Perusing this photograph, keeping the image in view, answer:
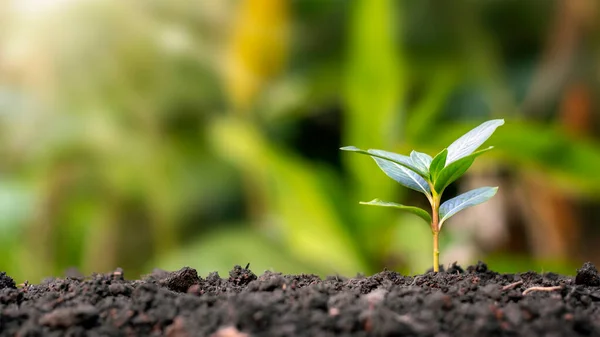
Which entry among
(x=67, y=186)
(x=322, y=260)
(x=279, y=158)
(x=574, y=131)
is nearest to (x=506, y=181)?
(x=574, y=131)

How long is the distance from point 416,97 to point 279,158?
96 cm

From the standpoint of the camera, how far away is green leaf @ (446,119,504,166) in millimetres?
477

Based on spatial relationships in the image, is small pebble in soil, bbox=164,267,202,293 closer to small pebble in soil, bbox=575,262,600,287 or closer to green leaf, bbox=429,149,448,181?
green leaf, bbox=429,149,448,181

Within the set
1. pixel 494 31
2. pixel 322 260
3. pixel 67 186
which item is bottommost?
pixel 322 260

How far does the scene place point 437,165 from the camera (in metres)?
0.49

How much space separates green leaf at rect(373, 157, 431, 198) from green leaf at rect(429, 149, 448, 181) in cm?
2

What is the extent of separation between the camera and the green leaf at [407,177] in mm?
517

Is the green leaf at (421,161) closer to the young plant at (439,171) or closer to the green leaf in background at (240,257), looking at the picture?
the young plant at (439,171)

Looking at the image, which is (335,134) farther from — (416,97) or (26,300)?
(26,300)

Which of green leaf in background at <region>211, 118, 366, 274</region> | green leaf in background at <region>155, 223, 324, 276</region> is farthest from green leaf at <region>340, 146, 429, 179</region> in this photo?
green leaf in background at <region>155, 223, 324, 276</region>

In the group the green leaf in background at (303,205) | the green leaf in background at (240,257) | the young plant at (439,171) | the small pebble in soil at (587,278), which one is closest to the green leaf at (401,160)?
the young plant at (439,171)

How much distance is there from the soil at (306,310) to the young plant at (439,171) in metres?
0.06

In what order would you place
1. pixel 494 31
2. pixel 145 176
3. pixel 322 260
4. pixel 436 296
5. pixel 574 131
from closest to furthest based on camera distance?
pixel 436 296 → pixel 322 260 → pixel 574 131 → pixel 145 176 → pixel 494 31

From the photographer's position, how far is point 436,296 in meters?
0.41
